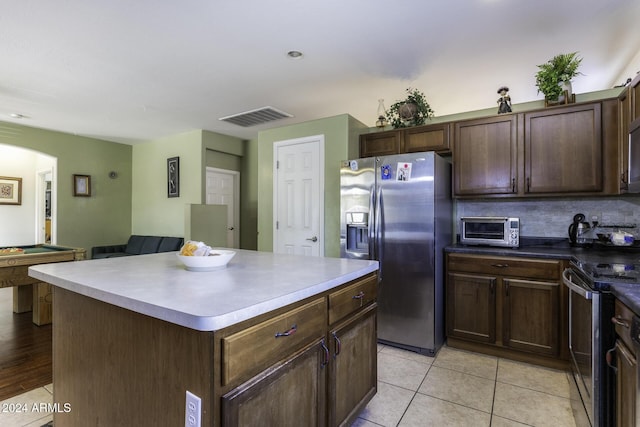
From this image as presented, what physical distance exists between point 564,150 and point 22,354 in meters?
4.94

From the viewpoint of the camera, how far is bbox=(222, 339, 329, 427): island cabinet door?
3.20 feet

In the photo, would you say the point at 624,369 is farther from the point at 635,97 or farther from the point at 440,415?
the point at 635,97

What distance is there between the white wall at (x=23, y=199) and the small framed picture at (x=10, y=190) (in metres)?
0.07

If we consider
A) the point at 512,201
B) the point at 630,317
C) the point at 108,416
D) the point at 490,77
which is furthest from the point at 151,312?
the point at 490,77

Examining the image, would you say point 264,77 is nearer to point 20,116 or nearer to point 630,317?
point 630,317

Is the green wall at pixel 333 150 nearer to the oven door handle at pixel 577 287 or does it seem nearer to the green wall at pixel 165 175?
the oven door handle at pixel 577 287

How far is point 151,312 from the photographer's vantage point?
3.25ft

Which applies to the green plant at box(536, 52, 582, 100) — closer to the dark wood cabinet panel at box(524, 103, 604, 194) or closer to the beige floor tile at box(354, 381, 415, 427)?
the dark wood cabinet panel at box(524, 103, 604, 194)

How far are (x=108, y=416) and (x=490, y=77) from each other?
3.86 m

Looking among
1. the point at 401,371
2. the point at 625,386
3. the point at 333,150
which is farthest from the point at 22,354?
the point at 625,386

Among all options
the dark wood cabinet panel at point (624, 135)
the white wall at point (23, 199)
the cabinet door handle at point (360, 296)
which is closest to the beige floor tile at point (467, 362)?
the cabinet door handle at point (360, 296)

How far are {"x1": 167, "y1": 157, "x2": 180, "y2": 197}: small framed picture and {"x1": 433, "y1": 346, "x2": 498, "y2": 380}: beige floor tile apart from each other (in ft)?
15.9

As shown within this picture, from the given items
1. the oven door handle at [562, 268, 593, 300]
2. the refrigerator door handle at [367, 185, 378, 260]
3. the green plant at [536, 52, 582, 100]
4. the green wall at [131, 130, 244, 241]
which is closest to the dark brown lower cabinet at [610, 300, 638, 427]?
the oven door handle at [562, 268, 593, 300]

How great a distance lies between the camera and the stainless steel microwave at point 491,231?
9.28 ft
